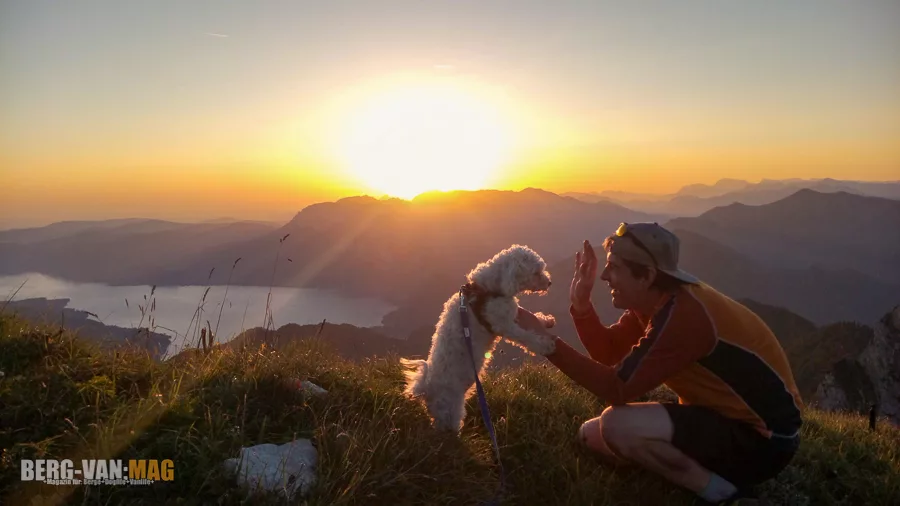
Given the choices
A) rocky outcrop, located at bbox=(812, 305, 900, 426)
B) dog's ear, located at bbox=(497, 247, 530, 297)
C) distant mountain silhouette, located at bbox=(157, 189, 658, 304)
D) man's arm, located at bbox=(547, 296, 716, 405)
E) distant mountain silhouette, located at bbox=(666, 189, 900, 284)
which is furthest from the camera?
distant mountain silhouette, located at bbox=(666, 189, 900, 284)

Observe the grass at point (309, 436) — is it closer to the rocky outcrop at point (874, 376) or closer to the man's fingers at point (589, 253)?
the man's fingers at point (589, 253)

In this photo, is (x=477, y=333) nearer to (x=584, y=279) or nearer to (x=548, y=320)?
(x=548, y=320)

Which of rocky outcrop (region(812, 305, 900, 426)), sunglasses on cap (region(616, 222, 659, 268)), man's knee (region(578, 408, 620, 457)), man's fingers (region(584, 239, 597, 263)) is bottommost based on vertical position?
rocky outcrop (region(812, 305, 900, 426))

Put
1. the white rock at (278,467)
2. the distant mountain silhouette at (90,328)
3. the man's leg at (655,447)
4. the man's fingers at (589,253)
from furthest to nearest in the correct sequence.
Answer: the distant mountain silhouette at (90,328) → the man's fingers at (589,253) → the man's leg at (655,447) → the white rock at (278,467)

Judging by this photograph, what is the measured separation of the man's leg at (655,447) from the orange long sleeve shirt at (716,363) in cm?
29

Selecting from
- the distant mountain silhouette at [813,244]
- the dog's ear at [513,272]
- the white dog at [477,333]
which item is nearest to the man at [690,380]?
the white dog at [477,333]

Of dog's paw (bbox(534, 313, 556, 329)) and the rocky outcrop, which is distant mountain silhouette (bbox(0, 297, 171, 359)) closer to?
dog's paw (bbox(534, 313, 556, 329))

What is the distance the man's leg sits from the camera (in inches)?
134

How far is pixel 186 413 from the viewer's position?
3016 millimetres

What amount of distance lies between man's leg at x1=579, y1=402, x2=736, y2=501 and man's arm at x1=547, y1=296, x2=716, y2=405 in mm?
271

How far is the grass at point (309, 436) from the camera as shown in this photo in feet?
8.82

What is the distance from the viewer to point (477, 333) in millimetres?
4242

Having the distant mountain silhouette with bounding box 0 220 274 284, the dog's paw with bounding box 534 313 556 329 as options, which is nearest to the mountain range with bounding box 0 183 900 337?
the distant mountain silhouette with bounding box 0 220 274 284

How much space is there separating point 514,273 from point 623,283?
3.85 ft
